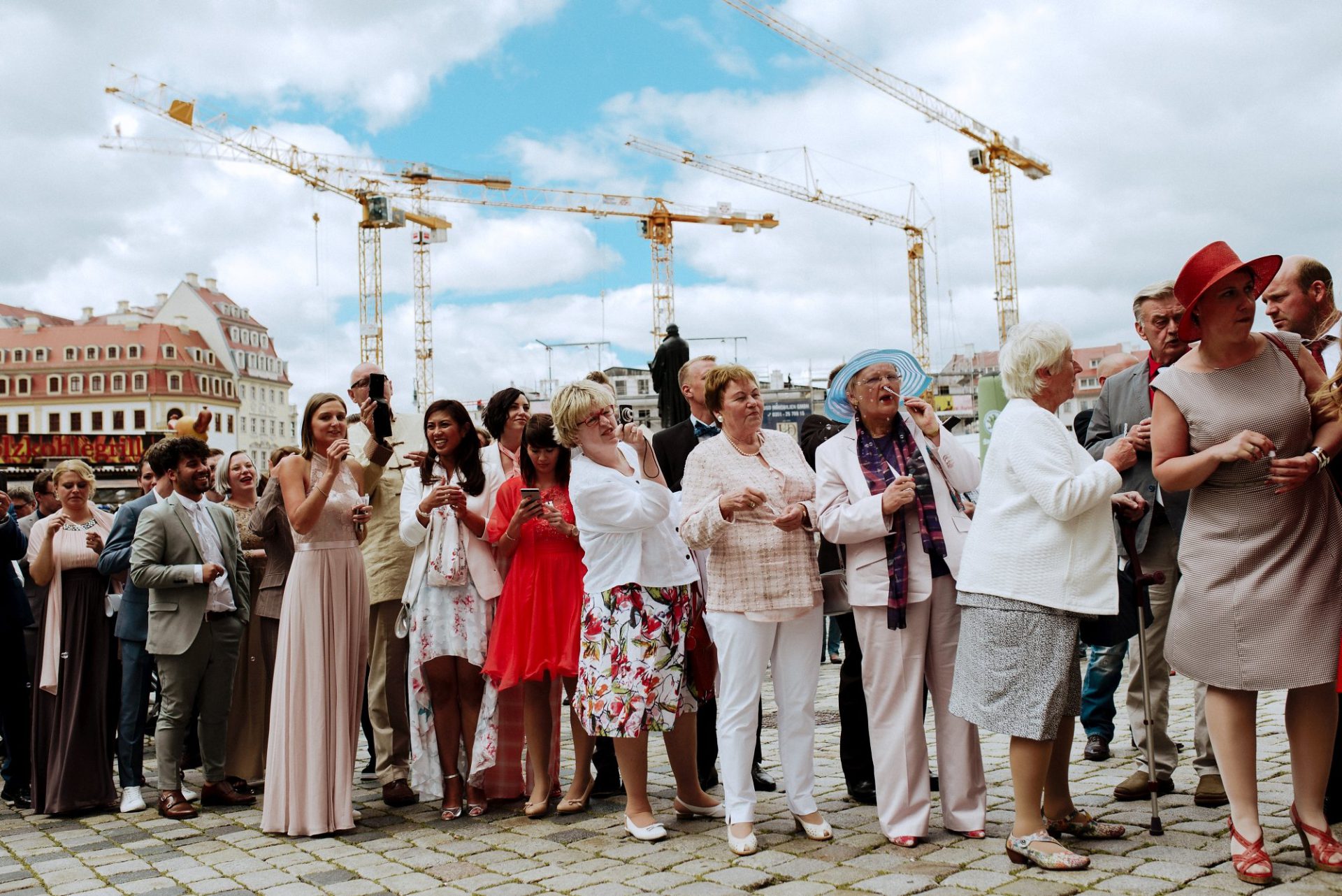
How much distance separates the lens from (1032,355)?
431cm

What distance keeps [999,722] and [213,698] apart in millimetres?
4270

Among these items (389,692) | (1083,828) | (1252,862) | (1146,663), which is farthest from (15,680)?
(1252,862)

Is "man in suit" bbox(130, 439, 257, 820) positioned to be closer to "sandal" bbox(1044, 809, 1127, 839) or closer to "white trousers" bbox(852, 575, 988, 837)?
"white trousers" bbox(852, 575, 988, 837)

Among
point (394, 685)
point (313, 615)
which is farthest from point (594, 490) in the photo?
point (394, 685)

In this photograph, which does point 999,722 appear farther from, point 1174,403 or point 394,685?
point 394,685

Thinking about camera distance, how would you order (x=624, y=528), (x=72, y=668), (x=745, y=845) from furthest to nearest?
(x=72, y=668), (x=624, y=528), (x=745, y=845)

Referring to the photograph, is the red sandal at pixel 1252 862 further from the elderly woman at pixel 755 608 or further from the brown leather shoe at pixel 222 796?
the brown leather shoe at pixel 222 796

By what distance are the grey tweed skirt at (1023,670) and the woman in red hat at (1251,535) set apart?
39 cm

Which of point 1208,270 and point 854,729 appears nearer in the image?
point 1208,270

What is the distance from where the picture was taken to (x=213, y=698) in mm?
6520

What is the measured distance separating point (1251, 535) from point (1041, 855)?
1.29m

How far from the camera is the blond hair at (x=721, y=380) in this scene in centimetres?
514

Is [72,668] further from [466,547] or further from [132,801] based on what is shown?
[466,547]

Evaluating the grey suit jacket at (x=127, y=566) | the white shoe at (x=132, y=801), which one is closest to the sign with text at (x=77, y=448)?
the grey suit jacket at (x=127, y=566)
